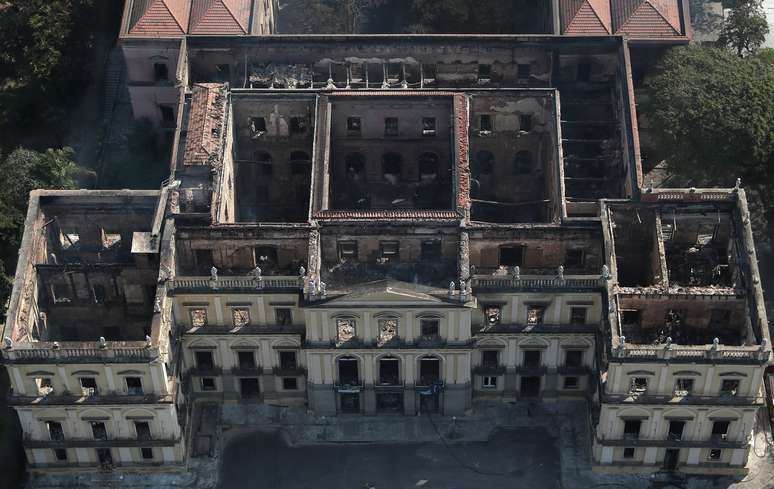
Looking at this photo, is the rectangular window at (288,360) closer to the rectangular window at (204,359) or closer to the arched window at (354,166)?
the rectangular window at (204,359)

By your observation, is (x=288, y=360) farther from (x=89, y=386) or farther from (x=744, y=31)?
(x=744, y=31)

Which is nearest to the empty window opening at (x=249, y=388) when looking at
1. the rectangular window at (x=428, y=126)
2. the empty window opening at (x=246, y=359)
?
the empty window opening at (x=246, y=359)

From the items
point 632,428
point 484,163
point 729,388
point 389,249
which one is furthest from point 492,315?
point 484,163

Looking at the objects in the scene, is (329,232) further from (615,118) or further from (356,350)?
(615,118)

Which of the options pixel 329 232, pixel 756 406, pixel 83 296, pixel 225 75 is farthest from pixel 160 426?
pixel 756 406

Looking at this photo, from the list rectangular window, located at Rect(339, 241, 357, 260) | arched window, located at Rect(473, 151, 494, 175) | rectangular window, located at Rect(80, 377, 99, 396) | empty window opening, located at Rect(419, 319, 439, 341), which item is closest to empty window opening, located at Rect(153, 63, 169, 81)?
arched window, located at Rect(473, 151, 494, 175)
